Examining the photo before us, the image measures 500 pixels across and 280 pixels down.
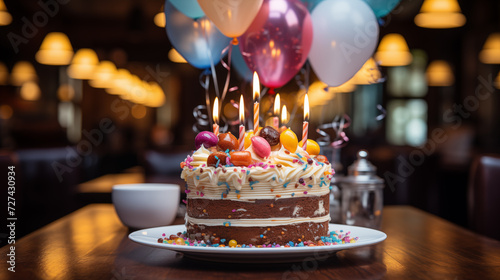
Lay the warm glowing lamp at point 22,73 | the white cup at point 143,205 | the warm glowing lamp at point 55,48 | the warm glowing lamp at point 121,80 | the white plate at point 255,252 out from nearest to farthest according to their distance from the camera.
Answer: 1. the white plate at point 255,252
2. the white cup at point 143,205
3. the warm glowing lamp at point 55,48
4. the warm glowing lamp at point 121,80
5. the warm glowing lamp at point 22,73

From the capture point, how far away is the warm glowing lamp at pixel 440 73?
10.2m

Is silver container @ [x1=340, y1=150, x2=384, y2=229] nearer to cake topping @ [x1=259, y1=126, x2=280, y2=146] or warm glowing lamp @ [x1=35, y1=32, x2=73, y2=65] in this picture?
cake topping @ [x1=259, y1=126, x2=280, y2=146]

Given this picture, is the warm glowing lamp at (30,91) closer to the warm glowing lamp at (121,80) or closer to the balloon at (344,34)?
the warm glowing lamp at (121,80)

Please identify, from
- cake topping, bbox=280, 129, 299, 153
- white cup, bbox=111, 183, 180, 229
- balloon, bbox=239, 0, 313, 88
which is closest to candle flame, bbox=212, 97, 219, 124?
cake topping, bbox=280, 129, 299, 153

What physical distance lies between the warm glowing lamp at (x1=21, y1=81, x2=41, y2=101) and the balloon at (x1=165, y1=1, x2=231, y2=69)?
10621 millimetres

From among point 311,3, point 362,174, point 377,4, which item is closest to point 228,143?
point 362,174

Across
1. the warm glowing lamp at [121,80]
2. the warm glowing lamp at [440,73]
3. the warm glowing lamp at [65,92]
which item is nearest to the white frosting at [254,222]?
the warm glowing lamp at [121,80]

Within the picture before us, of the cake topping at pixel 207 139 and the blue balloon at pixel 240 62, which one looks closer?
the cake topping at pixel 207 139

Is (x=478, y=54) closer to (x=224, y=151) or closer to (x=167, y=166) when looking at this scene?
(x=167, y=166)

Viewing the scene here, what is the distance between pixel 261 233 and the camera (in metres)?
1.12

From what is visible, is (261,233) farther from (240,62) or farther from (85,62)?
(85,62)

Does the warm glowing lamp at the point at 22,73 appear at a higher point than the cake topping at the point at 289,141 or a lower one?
higher

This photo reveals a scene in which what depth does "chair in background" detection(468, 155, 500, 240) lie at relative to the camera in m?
1.84

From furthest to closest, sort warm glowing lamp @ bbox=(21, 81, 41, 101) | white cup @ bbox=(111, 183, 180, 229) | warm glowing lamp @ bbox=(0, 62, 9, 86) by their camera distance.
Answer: warm glowing lamp @ bbox=(21, 81, 41, 101) → warm glowing lamp @ bbox=(0, 62, 9, 86) → white cup @ bbox=(111, 183, 180, 229)
